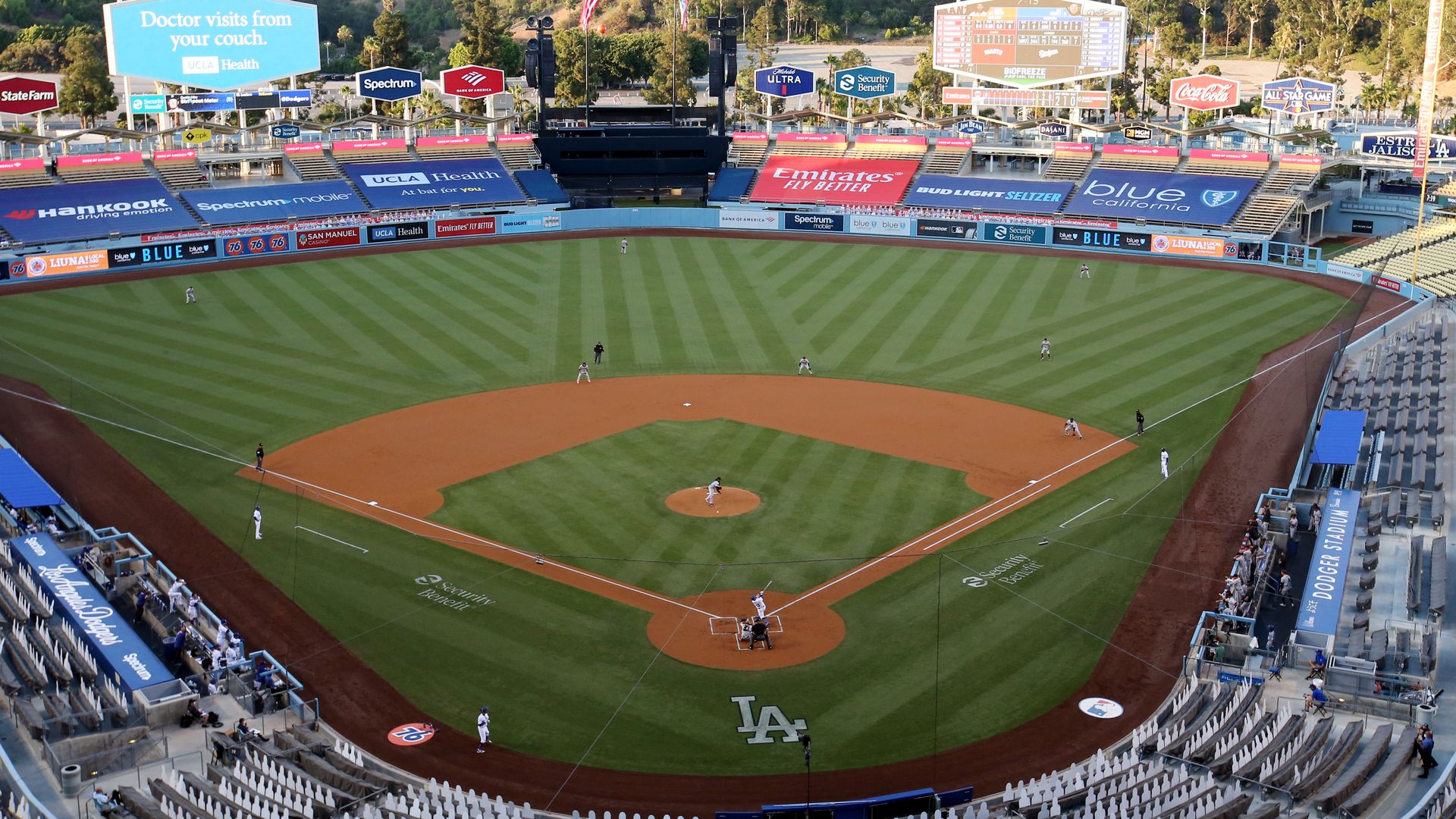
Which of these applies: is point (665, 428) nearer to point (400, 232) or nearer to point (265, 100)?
point (400, 232)

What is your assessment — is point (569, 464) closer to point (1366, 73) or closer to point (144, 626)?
point (144, 626)

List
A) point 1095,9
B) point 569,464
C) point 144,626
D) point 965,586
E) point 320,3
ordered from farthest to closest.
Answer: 1. point 320,3
2. point 1095,9
3. point 569,464
4. point 965,586
5. point 144,626

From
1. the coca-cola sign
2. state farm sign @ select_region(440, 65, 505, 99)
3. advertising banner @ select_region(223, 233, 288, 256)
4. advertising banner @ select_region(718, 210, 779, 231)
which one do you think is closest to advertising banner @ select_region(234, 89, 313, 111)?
state farm sign @ select_region(440, 65, 505, 99)

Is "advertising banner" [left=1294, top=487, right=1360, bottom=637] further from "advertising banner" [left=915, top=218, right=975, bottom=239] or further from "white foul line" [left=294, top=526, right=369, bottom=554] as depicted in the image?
"advertising banner" [left=915, top=218, right=975, bottom=239]

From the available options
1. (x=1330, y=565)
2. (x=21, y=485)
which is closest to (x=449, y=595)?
(x=21, y=485)

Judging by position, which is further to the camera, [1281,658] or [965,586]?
[965,586]

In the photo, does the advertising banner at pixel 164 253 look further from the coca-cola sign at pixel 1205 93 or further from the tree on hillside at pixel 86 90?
the coca-cola sign at pixel 1205 93

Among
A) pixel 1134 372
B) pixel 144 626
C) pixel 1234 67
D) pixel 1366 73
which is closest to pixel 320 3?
pixel 1234 67
